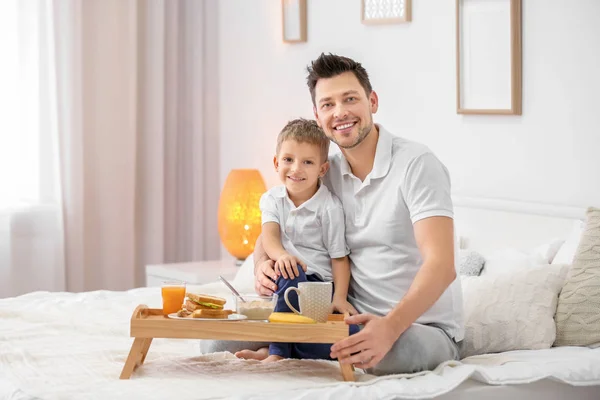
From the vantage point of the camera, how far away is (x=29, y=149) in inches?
171

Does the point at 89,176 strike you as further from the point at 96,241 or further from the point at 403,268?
the point at 403,268

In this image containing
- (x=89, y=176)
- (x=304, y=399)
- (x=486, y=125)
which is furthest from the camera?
(x=89, y=176)

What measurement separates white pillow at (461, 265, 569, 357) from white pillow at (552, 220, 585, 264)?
13 centimetres

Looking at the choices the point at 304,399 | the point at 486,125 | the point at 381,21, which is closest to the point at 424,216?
the point at 304,399

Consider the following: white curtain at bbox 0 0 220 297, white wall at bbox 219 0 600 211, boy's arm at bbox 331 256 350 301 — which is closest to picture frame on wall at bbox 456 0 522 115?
white wall at bbox 219 0 600 211

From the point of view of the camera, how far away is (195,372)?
7.24 feet

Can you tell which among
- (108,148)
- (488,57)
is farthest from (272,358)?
(108,148)

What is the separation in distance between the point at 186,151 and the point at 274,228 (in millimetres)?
2494

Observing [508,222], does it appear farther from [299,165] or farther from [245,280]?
[299,165]

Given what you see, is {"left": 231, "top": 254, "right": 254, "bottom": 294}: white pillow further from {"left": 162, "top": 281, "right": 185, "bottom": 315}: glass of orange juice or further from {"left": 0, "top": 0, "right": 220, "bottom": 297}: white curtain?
{"left": 0, "top": 0, "right": 220, "bottom": 297}: white curtain

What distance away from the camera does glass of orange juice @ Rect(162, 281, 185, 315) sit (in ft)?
7.36

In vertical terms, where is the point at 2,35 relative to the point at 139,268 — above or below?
above

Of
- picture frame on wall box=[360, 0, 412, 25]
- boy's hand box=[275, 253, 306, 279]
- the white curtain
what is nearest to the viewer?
boy's hand box=[275, 253, 306, 279]

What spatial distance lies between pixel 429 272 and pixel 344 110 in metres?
0.49
